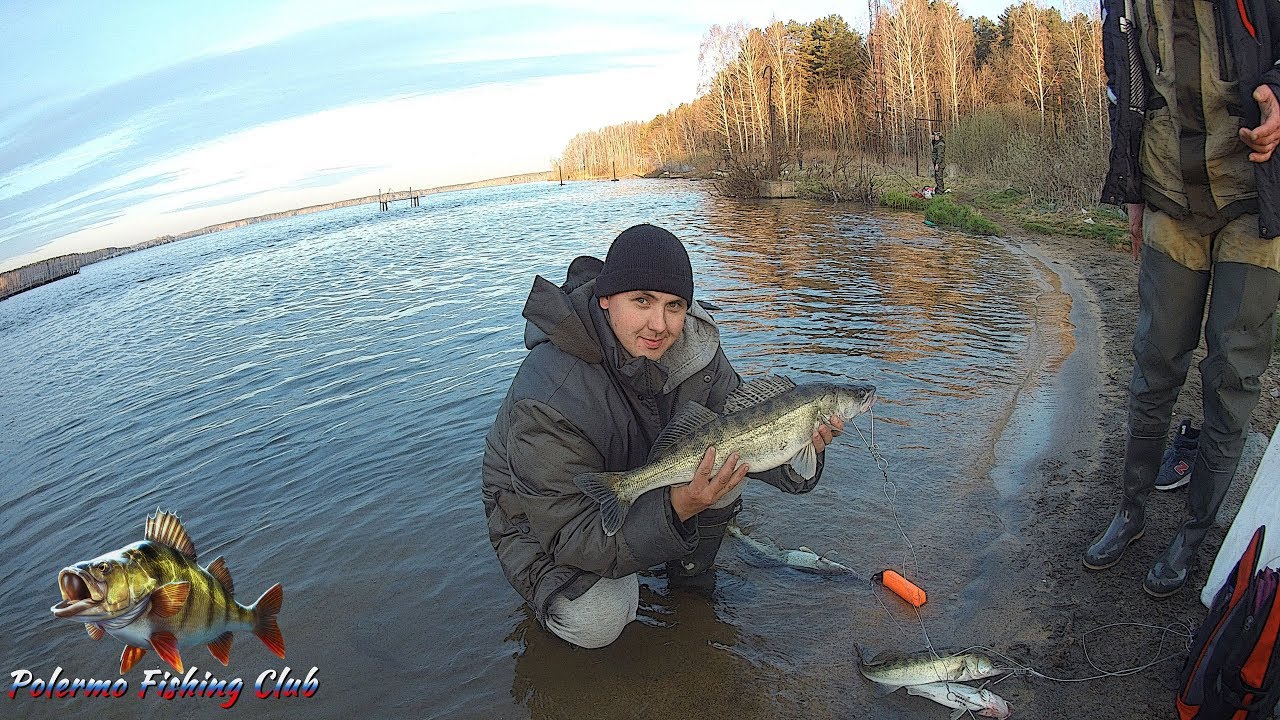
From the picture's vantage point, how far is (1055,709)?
3475 mm

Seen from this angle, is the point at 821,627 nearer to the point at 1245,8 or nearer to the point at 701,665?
the point at 701,665

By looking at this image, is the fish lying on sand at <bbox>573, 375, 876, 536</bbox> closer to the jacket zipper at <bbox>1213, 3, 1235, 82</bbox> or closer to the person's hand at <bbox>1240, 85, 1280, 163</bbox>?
the person's hand at <bbox>1240, 85, 1280, 163</bbox>

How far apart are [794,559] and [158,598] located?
3.94 meters

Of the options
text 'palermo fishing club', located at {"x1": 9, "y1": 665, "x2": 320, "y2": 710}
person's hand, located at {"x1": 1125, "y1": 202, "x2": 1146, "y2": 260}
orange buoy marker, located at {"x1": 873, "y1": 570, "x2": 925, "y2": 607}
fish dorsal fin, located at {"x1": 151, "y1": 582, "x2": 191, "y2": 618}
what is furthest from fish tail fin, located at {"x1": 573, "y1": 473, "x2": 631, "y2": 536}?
person's hand, located at {"x1": 1125, "y1": 202, "x2": 1146, "y2": 260}

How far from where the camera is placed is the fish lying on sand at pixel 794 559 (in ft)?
16.3

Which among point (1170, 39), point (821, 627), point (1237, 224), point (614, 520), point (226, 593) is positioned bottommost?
point (821, 627)

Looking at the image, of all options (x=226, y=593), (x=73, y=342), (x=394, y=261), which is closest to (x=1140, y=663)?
(x=226, y=593)

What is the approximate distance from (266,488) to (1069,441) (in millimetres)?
7629

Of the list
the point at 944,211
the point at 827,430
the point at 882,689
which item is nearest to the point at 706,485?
the point at 827,430

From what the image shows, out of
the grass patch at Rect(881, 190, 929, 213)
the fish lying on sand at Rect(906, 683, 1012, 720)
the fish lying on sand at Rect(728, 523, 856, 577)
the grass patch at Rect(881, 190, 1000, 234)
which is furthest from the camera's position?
the grass patch at Rect(881, 190, 929, 213)

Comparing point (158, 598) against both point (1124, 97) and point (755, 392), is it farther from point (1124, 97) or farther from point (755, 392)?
point (1124, 97)

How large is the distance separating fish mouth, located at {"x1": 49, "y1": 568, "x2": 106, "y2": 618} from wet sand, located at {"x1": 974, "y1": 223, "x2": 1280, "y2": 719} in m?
3.76

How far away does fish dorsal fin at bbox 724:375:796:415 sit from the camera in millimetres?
3824

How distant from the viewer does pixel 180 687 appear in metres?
4.42
